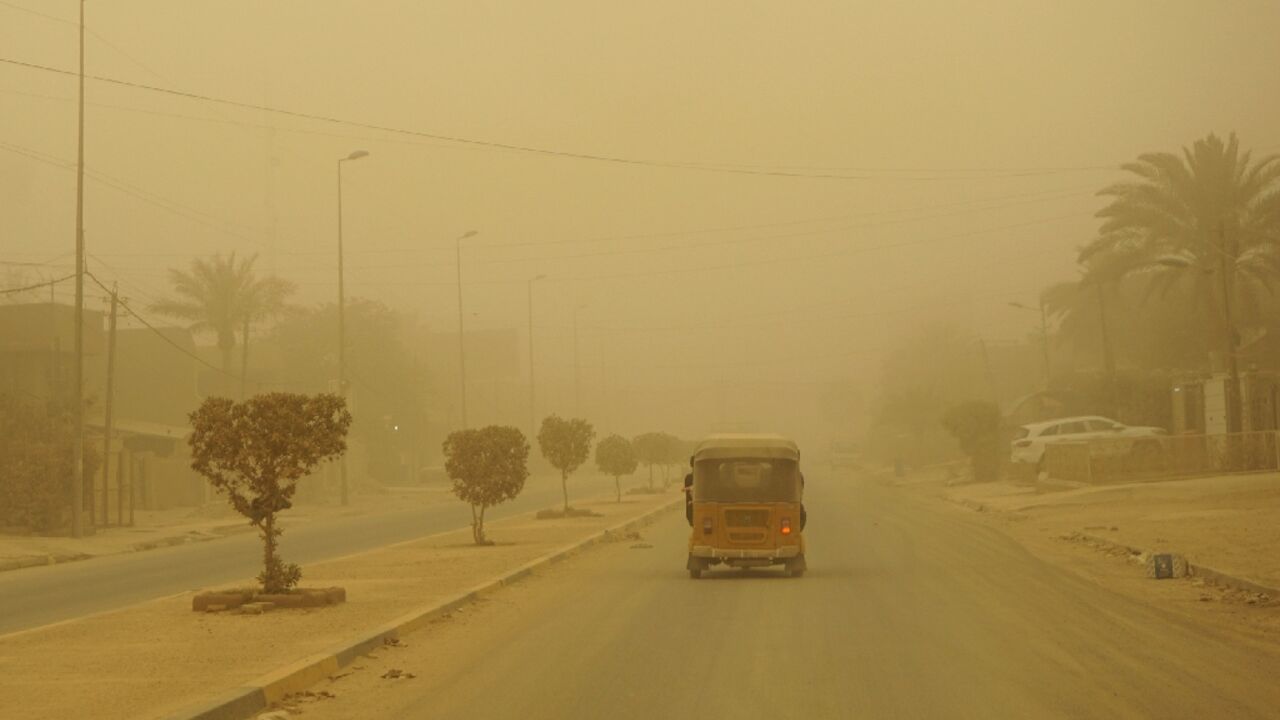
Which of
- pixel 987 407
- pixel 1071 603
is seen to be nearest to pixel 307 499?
pixel 987 407

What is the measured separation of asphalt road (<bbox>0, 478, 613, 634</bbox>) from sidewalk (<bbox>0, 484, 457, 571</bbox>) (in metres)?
0.81

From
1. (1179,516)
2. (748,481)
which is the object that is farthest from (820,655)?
(1179,516)

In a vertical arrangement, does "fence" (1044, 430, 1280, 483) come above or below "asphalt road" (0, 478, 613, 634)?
above

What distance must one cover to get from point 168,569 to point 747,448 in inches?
454

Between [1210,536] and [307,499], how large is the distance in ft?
135

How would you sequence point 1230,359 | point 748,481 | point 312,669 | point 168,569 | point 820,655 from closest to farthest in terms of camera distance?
1. point 312,669
2. point 820,655
3. point 748,481
4. point 168,569
5. point 1230,359

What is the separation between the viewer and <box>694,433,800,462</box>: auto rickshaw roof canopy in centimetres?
2122

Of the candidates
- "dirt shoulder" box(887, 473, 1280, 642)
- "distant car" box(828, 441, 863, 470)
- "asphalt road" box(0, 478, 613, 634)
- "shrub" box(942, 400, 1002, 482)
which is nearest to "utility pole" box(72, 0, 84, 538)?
"asphalt road" box(0, 478, 613, 634)

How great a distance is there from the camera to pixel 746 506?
816 inches

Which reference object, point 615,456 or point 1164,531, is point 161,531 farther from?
point 1164,531

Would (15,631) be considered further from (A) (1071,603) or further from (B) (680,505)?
(B) (680,505)

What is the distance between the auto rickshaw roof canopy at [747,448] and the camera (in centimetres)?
2122

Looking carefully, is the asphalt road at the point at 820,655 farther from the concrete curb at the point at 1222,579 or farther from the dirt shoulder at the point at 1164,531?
the concrete curb at the point at 1222,579

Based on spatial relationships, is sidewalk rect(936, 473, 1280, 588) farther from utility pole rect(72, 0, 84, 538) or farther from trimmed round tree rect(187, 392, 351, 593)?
utility pole rect(72, 0, 84, 538)
